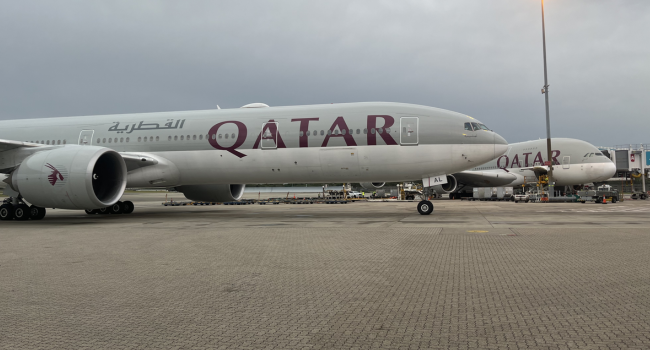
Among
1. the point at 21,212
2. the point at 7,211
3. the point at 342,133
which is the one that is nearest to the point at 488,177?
the point at 342,133

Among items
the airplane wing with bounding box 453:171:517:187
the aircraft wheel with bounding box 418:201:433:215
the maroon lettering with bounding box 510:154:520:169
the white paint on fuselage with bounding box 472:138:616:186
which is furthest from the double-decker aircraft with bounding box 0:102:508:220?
the maroon lettering with bounding box 510:154:520:169

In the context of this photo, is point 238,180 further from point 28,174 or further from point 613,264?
point 613,264

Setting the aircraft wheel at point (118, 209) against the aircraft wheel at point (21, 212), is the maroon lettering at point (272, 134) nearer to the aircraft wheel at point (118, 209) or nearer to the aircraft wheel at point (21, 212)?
the aircraft wheel at point (118, 209)

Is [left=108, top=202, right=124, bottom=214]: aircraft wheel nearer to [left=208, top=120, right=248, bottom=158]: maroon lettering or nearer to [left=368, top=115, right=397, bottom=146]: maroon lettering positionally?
[left=208, top=120, right=248, bottom=158]: maroon lettering

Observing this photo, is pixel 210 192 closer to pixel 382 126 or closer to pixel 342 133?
pixel 342 133

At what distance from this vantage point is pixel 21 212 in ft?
43.3

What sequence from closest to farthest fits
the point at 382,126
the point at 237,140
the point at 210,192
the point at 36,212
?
the point at 36,212 → the point at 382,126 → the point at 237,140 → the point at 210,192

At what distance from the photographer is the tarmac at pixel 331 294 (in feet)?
9.23

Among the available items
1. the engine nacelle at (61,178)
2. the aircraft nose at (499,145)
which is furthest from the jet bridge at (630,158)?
the engine nacelle at (61,178)

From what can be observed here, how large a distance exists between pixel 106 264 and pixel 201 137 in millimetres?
9477

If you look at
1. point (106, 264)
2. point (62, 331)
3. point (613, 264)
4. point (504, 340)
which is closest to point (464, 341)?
point (504, 340)

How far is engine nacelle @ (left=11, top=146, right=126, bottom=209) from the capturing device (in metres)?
11.7

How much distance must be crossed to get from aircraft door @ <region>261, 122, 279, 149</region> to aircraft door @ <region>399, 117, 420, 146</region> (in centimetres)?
402

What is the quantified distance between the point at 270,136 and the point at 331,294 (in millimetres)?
10606
